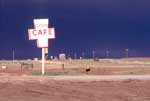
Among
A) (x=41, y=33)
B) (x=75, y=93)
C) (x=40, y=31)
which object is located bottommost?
(x=75, y=93)

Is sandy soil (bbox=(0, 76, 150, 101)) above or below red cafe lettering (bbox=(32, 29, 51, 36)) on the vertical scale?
below

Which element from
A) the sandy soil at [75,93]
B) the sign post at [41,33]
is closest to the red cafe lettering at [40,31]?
the sign post at [41,33]

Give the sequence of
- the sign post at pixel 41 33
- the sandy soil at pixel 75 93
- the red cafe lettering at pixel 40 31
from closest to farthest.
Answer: the sandy soil at pixel 75 93, the sign post at pixel 41 33, the red cafe lettering at pixel 40 31

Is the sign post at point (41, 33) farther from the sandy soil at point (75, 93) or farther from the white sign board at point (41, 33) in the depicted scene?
the sandy soil at point (75, 93)

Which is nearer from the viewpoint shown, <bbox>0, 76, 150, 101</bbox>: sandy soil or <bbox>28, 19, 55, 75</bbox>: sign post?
<bbox>0, 76, 150, 101</bbox>: sandy soil

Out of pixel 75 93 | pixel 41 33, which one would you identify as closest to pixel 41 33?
pixel 41 33

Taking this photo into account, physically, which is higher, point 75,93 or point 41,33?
point 41,33

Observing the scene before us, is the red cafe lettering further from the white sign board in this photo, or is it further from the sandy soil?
the sandy soil

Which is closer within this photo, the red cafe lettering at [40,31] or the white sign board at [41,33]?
the white sign board at [41,33]

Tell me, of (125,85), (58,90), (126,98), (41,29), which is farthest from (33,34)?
(126,98)

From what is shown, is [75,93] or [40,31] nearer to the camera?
[75,93]

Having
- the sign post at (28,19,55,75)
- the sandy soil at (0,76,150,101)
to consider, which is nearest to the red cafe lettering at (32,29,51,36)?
the sign post at (28,19,55,75)

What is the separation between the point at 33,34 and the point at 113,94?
42.3ft

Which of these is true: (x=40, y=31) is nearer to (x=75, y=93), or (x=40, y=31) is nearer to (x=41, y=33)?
(x=41, y=33)
